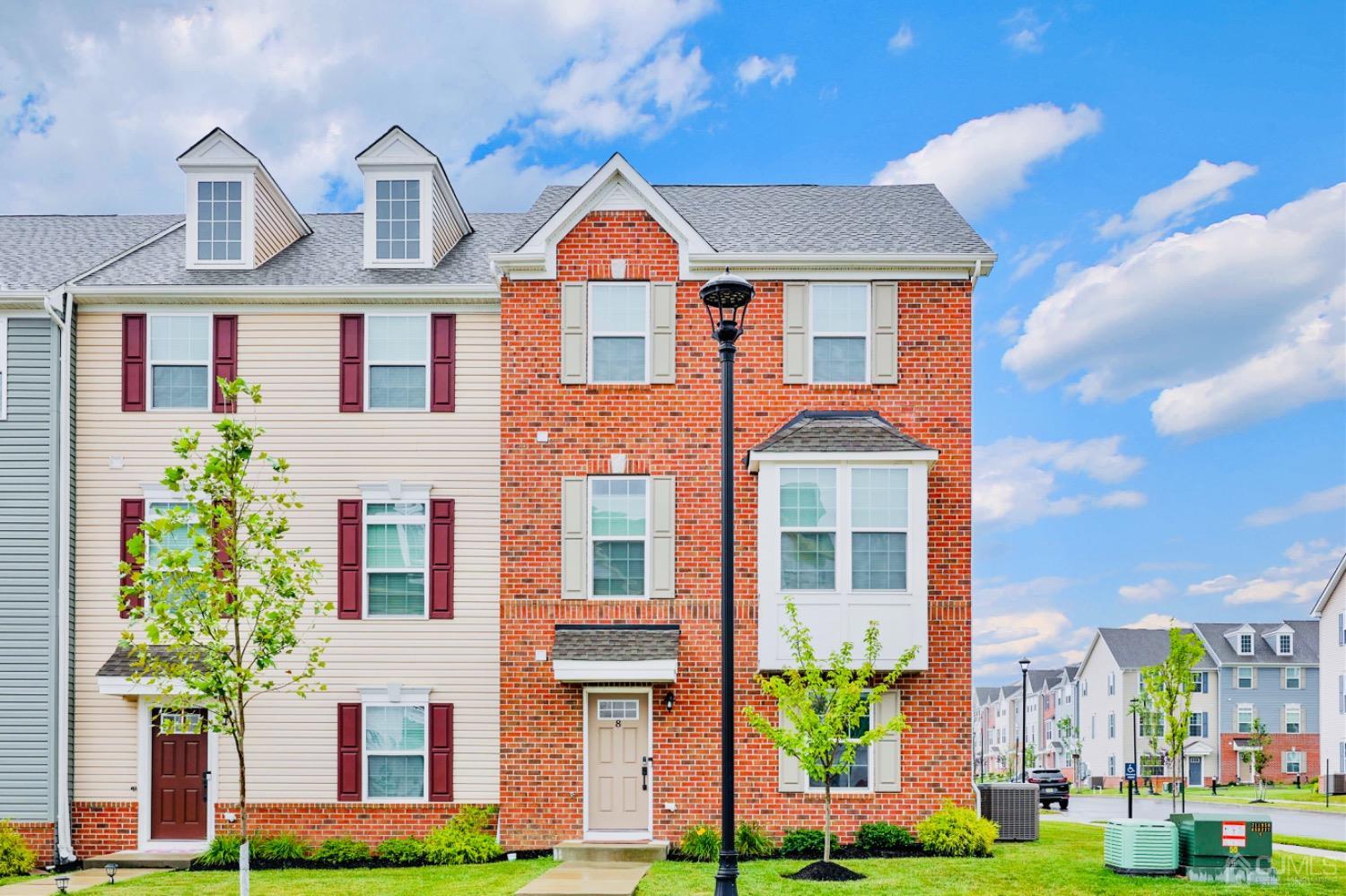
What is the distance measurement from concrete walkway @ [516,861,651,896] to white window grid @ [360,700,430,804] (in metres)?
2.82

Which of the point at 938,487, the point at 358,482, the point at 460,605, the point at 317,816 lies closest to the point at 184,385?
the point at 358,482

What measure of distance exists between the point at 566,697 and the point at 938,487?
6739 millimetres

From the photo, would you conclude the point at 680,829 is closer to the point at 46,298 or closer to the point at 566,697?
the point at 566,697

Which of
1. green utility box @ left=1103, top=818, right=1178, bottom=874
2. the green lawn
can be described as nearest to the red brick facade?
the green lawn

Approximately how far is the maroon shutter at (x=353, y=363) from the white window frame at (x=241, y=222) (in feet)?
7.75

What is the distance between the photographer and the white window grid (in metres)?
18.4

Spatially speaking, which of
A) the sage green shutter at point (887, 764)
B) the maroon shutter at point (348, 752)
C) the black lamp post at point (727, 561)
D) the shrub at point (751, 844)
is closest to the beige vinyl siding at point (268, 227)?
the maroon shutter at point (348, 752)

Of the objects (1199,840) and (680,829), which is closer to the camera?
(1199,840)

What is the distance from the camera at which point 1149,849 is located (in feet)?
50.9

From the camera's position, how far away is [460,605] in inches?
738

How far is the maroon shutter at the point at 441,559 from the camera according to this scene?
61.5 ft

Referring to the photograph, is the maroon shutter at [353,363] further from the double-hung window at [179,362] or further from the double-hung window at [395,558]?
the double-hung window at [179,362]

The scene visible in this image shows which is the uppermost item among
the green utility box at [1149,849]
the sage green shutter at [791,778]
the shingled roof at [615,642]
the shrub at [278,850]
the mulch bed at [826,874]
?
the shingled roof at [615,642]

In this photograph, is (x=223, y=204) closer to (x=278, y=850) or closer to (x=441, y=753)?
(x=441, y=753)
